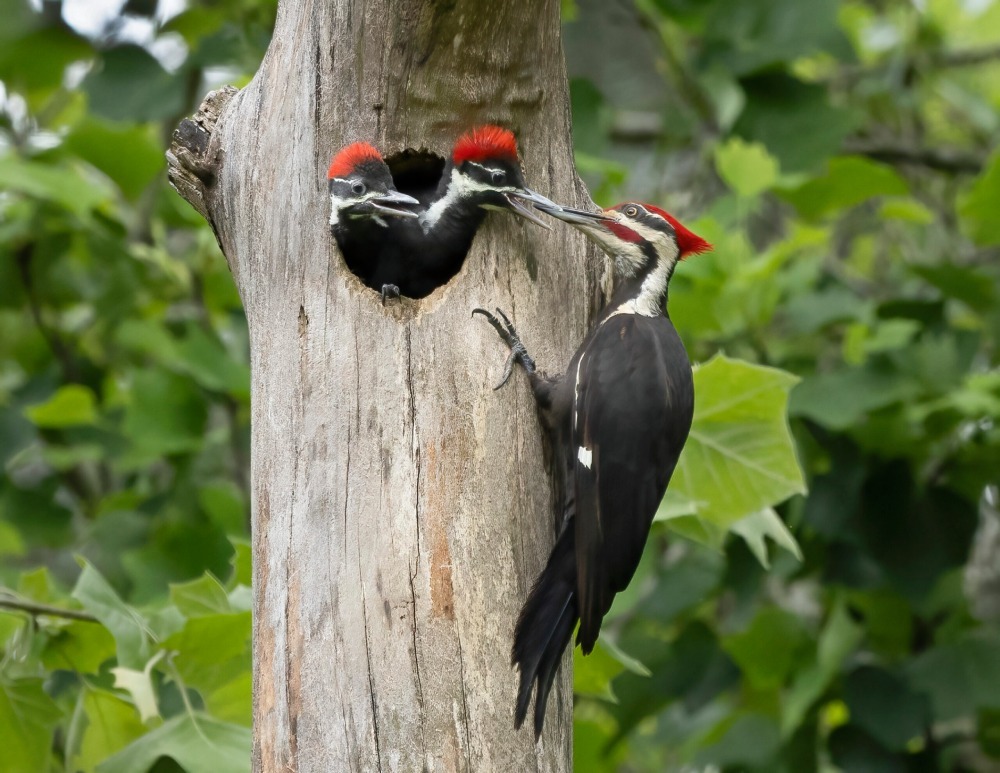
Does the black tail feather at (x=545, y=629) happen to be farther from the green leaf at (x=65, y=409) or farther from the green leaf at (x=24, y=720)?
the green leaf at (x=65, y=409)

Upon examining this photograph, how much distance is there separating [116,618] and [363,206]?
103cm

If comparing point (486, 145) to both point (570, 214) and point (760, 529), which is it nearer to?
point (570, 214)

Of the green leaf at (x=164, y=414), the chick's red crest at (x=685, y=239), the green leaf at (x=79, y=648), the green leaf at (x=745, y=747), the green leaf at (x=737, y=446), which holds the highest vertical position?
the chick's red crest at (x=685, y=239)

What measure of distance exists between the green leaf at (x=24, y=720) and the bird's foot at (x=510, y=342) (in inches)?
50.1

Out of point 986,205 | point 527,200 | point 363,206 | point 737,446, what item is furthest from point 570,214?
point 986,205

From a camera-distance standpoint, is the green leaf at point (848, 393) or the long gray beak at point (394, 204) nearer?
the long gray beak at point (394, 204)

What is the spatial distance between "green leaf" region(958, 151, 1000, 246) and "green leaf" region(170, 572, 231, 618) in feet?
8.02

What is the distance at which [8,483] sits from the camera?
14.0 ft

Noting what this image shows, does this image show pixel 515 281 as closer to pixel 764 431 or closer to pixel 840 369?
pixel 764 431

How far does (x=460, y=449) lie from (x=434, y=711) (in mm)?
483

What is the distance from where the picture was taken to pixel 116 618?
2576 millimetres

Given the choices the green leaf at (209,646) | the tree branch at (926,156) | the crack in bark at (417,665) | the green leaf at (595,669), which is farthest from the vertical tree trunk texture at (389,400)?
the tree branch at (926,156)

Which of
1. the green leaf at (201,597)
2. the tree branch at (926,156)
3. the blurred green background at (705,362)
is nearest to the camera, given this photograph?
the green leaf at (201,597)

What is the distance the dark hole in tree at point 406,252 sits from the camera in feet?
9.05
